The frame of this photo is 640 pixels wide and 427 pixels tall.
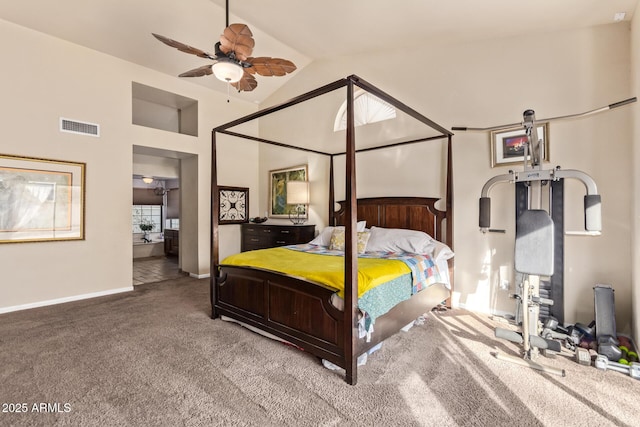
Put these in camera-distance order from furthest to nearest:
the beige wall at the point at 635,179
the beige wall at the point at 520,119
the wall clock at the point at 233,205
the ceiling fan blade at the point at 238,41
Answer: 1. the wall clock at the point at 233,205
2. the beige wall at the point at 520,119
3. the ceiling fan blade at the point at 238,41
4. the beige wall at the point at 635,179

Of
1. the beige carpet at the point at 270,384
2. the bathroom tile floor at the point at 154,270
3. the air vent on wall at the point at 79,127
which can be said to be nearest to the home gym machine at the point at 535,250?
the beige carpet at the point at 270,384

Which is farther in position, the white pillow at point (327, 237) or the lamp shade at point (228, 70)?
the white pillow at point (327, 237)

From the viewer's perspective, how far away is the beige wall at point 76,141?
12.1 feet

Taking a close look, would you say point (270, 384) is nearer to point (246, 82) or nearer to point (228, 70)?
point (228, 70)

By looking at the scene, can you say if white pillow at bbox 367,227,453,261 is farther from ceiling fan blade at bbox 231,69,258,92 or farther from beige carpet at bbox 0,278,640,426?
ceiling fan blade at bbox 231,69,258,92

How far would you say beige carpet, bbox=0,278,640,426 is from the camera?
1754 millimetres

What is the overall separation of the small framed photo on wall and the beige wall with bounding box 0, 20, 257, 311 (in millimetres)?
4736

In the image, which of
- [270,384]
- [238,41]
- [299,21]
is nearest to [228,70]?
[238,41]

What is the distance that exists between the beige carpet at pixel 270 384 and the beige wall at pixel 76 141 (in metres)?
1.08

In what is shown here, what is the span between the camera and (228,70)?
287 cm

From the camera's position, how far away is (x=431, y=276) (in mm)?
3197

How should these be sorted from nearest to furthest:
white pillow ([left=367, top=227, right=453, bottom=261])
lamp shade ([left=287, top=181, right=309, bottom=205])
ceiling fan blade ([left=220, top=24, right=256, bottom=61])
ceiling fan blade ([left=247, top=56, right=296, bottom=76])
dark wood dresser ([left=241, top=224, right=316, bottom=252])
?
ceiling fan blade ([left=220, top=24, right=256, bottom=61]) < ceiling fan blade ([left=247, top=56, right=296, bottom=76]) < white pillow ([left=367, top=227, right=453, bottom=261]) < dark wood dresser ([left=241, top=224, right=316, bottom=252]) < lamp shade ([left=287, top=181, right=309, bottom=205])

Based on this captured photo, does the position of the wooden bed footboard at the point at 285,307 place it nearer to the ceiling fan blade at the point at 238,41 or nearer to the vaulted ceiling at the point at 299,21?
the ceiling fan blade at the point at 238,41

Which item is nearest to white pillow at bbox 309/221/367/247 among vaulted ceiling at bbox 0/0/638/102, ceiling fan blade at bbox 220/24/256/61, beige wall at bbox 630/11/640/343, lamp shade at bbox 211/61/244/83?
lamp shade at bbox 211/61/244/83
